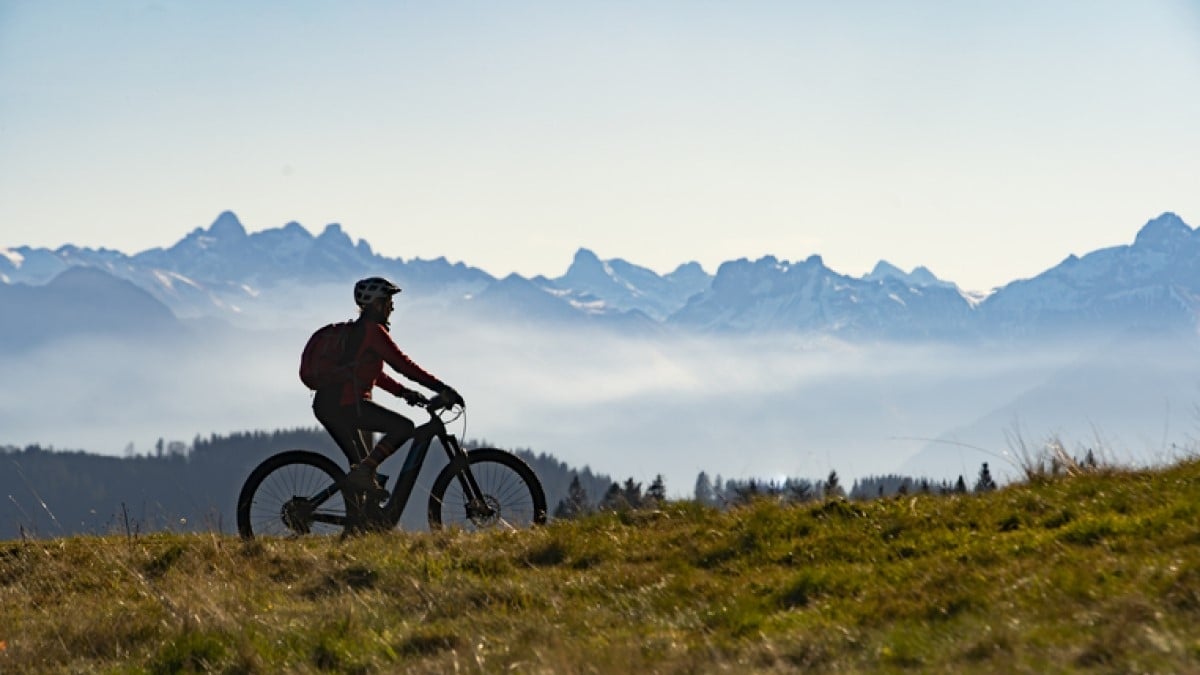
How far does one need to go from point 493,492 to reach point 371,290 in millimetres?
3009

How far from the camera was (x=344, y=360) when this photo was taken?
14328mm

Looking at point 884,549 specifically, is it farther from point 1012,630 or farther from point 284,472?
point 284,472

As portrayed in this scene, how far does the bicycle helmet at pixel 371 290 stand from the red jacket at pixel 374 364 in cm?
29

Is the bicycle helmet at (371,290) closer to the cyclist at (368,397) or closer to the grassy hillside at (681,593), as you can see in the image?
the cyclist at (368,397)

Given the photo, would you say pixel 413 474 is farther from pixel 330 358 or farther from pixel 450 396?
pixel 330 358

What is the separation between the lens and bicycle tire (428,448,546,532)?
1467cm

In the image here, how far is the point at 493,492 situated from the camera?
1504 cm

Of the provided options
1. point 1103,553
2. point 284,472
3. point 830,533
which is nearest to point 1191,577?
point 1103,553

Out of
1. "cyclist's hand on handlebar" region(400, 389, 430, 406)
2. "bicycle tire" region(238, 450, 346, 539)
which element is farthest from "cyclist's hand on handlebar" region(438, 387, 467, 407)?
"bicycle tire" region(238, 450, 346, 539)

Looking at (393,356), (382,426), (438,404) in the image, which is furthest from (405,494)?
(393,356)

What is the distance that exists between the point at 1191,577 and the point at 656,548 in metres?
5.17

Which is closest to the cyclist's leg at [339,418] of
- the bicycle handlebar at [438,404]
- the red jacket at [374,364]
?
the red jacket at [374,364]

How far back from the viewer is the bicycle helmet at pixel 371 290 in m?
14.3

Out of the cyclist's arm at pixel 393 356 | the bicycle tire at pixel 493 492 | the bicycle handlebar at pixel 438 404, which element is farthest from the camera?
the bicycle tire at pixel 493 492
